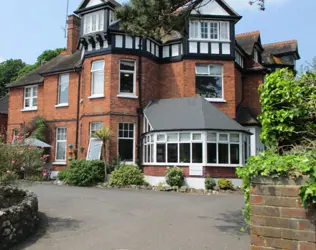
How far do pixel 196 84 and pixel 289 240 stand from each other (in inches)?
676

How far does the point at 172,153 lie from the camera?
53.6 feet

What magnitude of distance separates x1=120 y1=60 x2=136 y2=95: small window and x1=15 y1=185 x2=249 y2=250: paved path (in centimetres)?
811

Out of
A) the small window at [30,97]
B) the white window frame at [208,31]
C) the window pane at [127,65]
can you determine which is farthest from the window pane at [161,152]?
the small window at [30,97]

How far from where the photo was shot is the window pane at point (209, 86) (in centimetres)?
1952

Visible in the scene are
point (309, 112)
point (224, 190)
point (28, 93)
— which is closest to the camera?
point (309, 112)

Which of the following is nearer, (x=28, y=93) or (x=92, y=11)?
(x=92, y=11)

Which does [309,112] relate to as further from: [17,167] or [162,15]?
[17,167]

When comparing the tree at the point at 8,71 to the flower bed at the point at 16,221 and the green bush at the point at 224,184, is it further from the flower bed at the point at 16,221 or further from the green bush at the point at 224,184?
the flower bed at the point at 16,221

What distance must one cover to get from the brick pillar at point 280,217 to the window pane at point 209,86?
1684 centimetres

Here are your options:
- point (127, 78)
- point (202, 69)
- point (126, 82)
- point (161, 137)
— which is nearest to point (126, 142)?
point (161, 137)

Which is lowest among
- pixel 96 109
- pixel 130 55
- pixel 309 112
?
pixel 309 112

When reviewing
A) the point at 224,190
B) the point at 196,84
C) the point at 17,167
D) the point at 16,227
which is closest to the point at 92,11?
the point at 196,84

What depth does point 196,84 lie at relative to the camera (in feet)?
64.0

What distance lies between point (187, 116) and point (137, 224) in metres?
9.80
